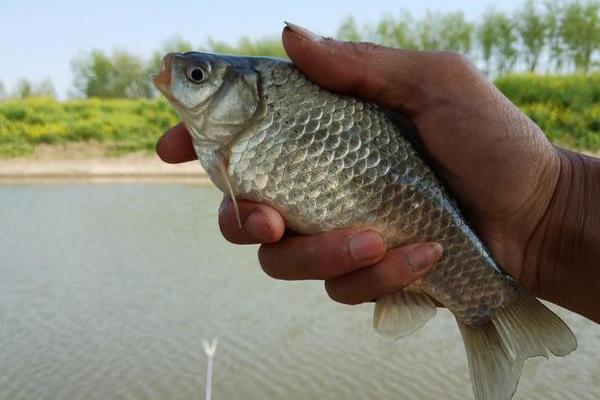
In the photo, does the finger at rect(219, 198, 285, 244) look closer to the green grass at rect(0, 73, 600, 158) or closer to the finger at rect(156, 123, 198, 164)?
the finger at rect(156, 123, 198, 164)

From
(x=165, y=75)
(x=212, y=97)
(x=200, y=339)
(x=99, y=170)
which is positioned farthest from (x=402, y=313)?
(x=99, y=170)

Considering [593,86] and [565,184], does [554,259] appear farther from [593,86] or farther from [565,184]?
[593,86]

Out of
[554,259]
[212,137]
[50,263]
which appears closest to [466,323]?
[554,259]

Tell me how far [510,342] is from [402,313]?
0.39m

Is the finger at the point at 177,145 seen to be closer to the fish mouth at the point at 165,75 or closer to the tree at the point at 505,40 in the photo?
the fish mouth at the point at 165,75

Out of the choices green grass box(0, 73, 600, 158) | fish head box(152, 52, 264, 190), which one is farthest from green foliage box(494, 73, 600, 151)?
fish head box(152, 52, 264, 190)

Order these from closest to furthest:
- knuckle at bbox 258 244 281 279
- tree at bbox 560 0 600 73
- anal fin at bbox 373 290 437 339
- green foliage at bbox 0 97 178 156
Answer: anal fin at bbox 373 290 437 339
knuckle at bbox 258 244 281 279
green foliage at bbox 0 97 178 156
tree at bbox 560 0 600 73

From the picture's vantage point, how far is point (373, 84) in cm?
237

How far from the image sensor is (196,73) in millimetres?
2057

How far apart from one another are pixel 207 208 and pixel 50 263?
18.3 feet

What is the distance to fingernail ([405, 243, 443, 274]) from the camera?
2.15 meters

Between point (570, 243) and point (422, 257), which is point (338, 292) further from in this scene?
point (570, 243)

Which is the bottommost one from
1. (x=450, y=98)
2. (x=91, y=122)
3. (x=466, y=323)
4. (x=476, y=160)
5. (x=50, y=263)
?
(x=91, y=122)

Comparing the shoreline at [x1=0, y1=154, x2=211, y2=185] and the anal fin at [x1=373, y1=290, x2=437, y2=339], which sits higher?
the anal fin at [x1=373, y1=290, x2=437, y2=339]
